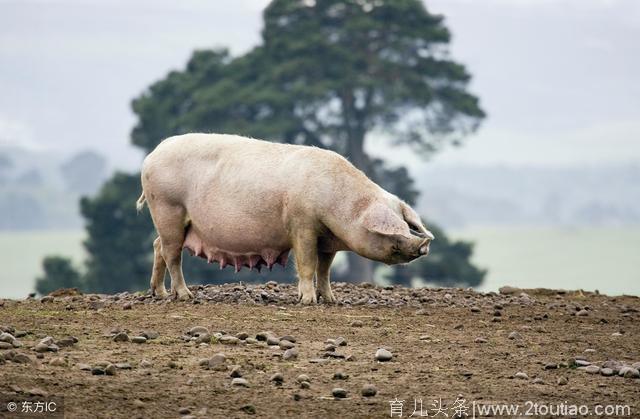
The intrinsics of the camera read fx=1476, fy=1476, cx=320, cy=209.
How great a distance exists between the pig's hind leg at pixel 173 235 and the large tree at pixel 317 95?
3786 cm

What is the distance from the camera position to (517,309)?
1656 centimetres

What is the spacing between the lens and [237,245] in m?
16.8

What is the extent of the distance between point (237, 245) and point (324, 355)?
4336 millimetres

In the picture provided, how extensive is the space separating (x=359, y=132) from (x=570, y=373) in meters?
45.1

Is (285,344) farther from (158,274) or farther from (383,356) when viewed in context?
(158,274)

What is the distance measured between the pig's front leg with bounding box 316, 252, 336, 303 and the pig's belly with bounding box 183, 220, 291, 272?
40 centimetres

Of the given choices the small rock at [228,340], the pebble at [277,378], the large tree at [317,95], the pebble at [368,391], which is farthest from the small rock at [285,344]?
the large tree at [317,95]

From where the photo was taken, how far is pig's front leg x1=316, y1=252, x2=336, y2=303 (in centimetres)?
1677

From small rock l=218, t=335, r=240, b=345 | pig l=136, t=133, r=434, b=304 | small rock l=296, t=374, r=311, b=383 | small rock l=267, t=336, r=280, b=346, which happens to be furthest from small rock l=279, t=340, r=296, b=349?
pig l=136, t=133, r=434, b=304

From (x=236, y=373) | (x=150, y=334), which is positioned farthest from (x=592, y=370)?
(x=150, y=334)

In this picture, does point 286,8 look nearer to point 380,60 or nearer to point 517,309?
point 380,60

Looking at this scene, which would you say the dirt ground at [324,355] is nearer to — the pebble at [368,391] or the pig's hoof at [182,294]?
the pebble at [368,391]

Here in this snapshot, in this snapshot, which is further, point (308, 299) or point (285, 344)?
point (308, 299)

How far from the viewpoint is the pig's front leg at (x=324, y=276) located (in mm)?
16766
